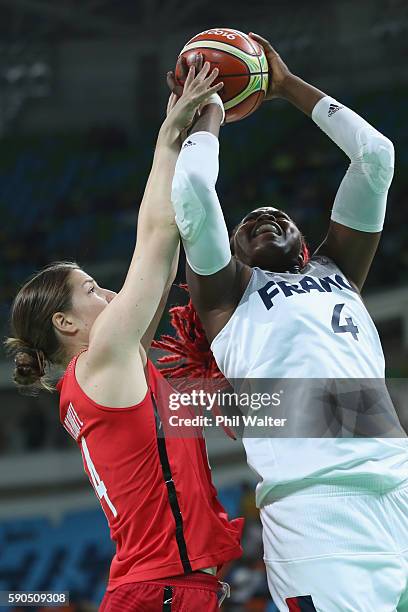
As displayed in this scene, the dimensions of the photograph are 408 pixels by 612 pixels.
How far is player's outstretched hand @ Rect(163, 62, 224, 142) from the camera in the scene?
2.76 m

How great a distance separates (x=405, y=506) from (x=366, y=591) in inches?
11.3

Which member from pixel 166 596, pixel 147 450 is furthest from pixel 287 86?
pixel 166 596

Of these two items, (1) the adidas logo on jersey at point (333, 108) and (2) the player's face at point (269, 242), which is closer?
(2) the player's face at point (269, 242)

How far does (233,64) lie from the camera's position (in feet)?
9.50

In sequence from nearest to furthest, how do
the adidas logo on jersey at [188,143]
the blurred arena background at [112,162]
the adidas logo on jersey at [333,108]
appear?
the adidas logo on jersey at [188,143] < the adidas logo on jersey at [333,108] < the blurred arena background at [112,162]

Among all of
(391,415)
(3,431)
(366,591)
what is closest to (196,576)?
(366,591)

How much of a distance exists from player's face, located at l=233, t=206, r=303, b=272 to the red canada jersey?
0.60 metres

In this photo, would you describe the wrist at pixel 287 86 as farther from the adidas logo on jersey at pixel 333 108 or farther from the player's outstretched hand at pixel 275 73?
the adidas logo on jersey at pixel 333 108

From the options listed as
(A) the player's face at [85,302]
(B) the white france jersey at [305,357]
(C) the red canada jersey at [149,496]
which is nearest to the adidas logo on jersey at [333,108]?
(B) the white france jersey at [305,357]

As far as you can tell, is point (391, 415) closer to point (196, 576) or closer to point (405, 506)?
point (405, 506)

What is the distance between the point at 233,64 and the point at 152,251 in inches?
27.3

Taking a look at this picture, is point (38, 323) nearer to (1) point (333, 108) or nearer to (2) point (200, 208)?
(2) point (200, 208)

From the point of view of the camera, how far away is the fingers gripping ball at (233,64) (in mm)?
2895

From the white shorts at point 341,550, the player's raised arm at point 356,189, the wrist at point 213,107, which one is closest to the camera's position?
the white shorts at point 341,550
